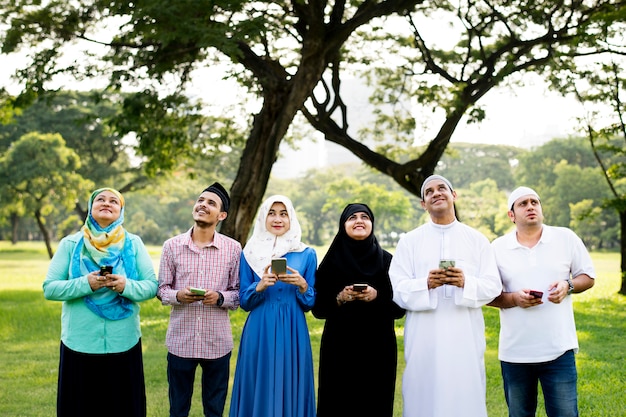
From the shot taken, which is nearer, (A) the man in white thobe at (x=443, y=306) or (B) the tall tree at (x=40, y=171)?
(A) the man in white thobe at (x=443, y=306)

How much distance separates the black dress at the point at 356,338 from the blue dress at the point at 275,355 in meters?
0.15

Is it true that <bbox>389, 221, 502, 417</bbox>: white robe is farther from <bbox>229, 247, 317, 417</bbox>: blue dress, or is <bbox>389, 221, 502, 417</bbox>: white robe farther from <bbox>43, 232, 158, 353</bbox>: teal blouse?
<bbox>43, 232, 158, 353</bbox>: teal blouse

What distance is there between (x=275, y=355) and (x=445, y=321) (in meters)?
1.21

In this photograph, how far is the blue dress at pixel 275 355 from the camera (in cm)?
456

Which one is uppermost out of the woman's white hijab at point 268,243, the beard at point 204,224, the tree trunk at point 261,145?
the tree trunk at point 261,145

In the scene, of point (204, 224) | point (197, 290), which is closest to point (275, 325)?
point (197, 290)

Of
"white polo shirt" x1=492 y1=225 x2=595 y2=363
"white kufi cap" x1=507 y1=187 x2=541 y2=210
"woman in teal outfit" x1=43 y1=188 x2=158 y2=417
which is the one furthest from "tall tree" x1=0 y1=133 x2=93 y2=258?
"white polo shirt" x1=492 y1=225 x2=595 y2=363

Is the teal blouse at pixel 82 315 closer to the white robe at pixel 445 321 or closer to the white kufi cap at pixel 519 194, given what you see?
the white robe at pixel 445 321

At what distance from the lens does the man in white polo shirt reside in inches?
169

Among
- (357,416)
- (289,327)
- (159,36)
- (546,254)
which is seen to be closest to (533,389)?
(546,254)

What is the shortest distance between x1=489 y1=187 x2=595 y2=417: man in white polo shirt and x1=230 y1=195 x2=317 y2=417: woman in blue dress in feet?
4.53

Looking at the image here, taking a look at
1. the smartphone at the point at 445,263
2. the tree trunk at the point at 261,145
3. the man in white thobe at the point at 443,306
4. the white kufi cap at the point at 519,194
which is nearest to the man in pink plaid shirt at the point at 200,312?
the man in white thobe at the point at 443,306

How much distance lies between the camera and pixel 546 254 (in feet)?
14.7

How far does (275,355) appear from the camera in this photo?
4602 millimetres
